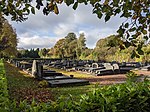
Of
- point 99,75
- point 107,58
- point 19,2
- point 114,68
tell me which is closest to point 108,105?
point 19,2

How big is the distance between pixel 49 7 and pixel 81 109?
75.9 inches

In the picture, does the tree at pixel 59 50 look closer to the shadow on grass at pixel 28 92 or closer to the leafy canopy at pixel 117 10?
the shadow on grass at pixel 28 92

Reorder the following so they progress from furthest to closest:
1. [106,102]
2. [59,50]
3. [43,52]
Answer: [43,52], [59,50], [106,102]

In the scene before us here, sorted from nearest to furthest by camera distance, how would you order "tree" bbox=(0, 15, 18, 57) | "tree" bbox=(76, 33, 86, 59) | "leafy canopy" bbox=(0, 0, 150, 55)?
"leafy canopy" bbox=(0, 0, 150, 55), "tree" bbox=(0, 15, 18, 57), "tree" bbox=(76, 33, 86, 59)

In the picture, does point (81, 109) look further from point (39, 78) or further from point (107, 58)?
point (107, 58)

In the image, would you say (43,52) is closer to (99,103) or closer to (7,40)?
(7,40)

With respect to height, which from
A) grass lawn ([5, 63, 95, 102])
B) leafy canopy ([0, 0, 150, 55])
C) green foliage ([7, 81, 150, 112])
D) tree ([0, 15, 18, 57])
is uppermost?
tree ([0, 15, 18, 57])

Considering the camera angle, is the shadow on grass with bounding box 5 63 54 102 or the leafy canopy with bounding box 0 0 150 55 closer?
the leafy canopy with bounding box 0 0 150 55

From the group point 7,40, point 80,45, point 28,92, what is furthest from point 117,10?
point 80,45

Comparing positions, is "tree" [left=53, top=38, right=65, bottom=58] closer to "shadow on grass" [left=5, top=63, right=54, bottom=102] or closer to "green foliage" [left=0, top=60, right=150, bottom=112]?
"shadow on grass" [left=5, top=63, right=54, bottom=102]

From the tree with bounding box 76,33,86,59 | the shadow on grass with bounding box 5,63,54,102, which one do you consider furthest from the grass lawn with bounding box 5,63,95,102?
the tree with bounding box 76,33,86,59

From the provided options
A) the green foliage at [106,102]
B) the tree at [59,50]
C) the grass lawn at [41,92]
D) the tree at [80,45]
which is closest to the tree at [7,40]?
the tree at [80,45]

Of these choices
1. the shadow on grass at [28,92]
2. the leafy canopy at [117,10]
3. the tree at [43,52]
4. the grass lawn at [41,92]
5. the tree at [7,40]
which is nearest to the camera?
the leafy canopy at [117,10]

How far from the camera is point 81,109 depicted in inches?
159
